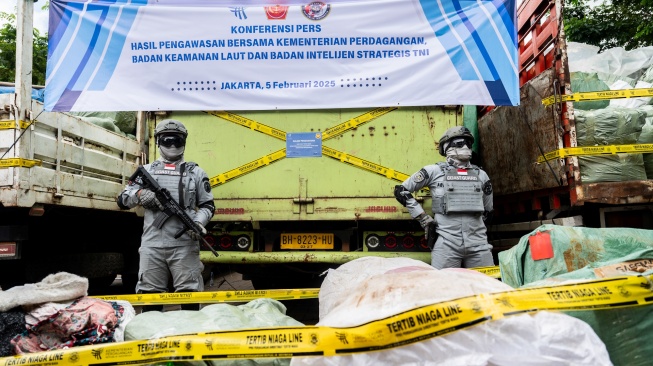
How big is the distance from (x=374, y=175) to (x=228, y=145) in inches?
55.5

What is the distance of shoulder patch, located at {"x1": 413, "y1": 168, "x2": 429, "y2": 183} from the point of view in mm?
4051

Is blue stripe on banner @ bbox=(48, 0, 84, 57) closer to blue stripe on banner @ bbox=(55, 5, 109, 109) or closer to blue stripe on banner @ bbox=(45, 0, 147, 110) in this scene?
blue stripe on banner @ bbox=(45, 0, 147, 110)

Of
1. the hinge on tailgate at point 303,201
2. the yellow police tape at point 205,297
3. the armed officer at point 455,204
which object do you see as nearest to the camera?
the yellow police tape at point 205,297

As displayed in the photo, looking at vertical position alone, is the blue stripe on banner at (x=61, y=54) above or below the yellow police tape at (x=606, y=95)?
above

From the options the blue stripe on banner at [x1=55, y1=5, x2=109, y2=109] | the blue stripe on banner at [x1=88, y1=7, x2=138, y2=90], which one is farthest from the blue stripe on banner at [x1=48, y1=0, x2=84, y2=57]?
the blue stripe on banner at [x1=88, y1=7, x2=138, y2=90]

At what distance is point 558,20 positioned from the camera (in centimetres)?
390

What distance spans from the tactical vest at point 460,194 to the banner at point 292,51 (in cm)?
70

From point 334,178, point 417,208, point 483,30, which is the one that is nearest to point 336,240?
point 334,178

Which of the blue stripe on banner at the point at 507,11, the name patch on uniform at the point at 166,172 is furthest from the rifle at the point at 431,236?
the name patch on uniform at the point at 166,172

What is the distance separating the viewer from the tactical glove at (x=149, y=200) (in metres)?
3.61

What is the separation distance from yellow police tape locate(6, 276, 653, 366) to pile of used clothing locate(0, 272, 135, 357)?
22 cm

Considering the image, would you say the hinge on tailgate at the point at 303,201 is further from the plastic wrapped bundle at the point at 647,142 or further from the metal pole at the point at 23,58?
the plastic wrapped bundle at the point at 647,142

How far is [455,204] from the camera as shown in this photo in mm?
3955

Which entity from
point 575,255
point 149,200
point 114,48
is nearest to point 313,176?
point 149,200
